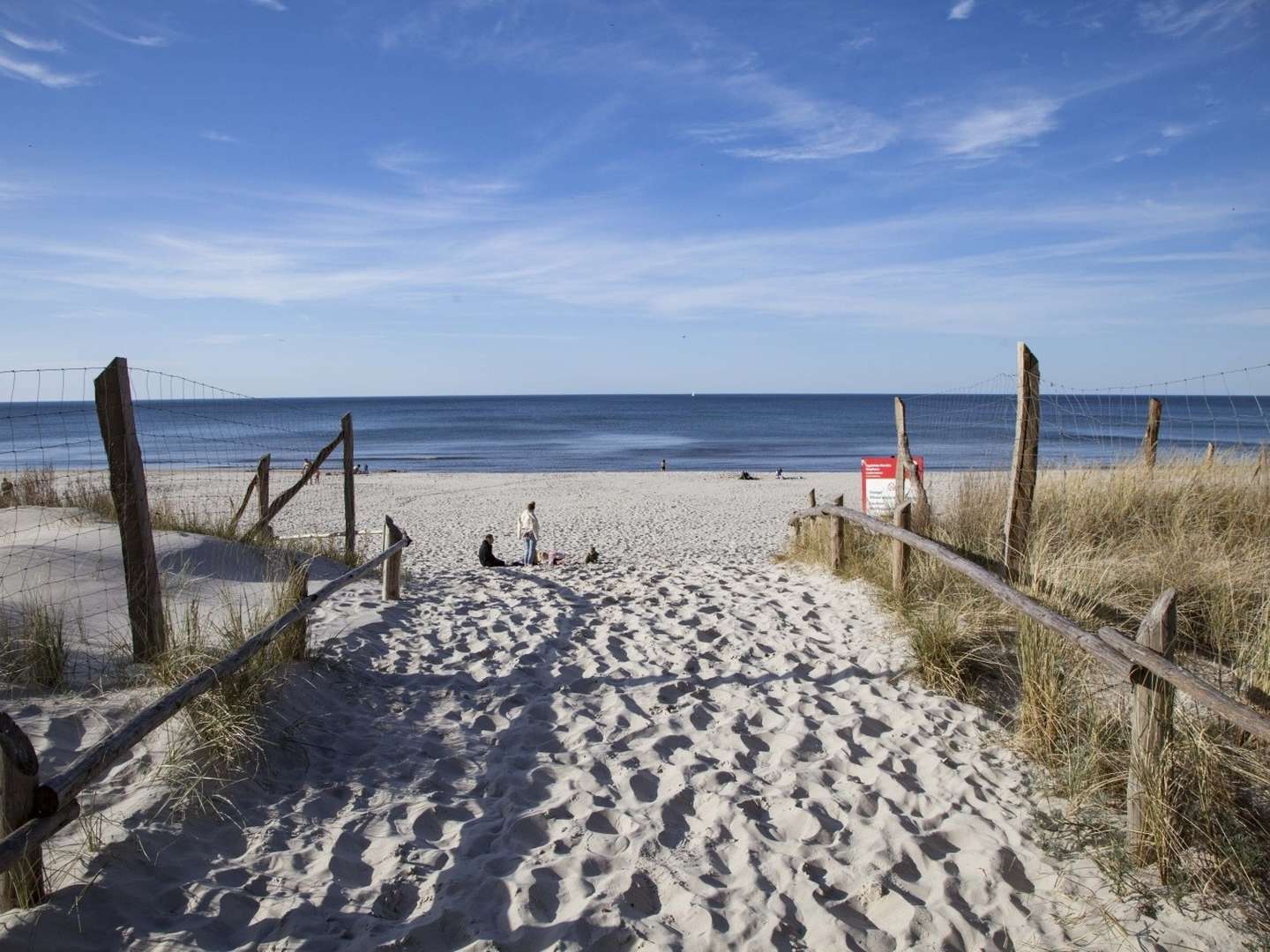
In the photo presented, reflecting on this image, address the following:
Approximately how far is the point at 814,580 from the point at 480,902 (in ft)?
19.8

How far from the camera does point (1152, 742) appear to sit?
3795 millimetres

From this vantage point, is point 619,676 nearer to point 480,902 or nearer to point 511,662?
point 511,662

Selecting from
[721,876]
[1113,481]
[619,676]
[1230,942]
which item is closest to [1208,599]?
[1113,481]

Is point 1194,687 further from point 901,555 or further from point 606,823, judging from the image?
point 901,555

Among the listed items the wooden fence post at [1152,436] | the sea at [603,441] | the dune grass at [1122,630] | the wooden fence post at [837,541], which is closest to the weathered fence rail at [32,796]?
the dune grass at [1122,630]

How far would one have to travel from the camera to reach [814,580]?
8.97 metres

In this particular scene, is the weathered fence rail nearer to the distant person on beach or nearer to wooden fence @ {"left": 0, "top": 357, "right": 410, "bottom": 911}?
wooden fence @ {"left": 0, "top": 357, "right": 410, "bottom": 911}

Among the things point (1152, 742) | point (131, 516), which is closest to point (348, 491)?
point (131, 516)

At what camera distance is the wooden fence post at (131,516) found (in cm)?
531

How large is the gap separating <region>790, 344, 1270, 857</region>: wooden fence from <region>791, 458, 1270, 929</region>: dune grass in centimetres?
10

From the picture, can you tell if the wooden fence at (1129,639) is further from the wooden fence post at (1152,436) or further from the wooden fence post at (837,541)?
the wooden fence post at (1152,436)

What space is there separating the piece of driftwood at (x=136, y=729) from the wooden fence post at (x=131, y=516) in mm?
951

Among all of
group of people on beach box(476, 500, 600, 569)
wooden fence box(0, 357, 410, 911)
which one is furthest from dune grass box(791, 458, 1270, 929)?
wooden fence box(0, 357, 410, 911)

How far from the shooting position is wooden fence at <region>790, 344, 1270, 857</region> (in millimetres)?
3521
